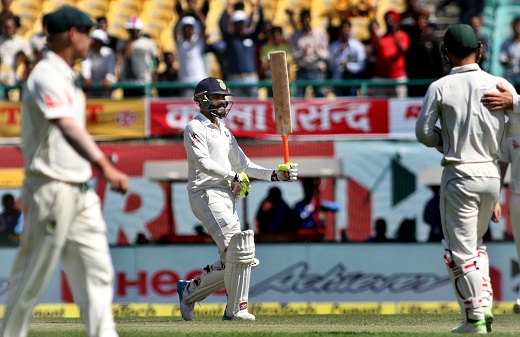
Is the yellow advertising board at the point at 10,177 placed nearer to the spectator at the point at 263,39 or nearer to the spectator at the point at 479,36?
the spectator at the point at 263,39

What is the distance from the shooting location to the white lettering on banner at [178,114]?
19.6 meters

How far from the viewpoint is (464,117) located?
830cm

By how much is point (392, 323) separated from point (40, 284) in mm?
4441

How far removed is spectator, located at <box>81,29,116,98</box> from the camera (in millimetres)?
20000

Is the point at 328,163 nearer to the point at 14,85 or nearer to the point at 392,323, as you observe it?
the point at 14,85

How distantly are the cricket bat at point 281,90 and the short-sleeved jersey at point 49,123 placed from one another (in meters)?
3.93

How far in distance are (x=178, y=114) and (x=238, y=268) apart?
30.1 ft

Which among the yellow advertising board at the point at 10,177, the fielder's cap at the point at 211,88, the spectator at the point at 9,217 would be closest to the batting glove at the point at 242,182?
the fielder's cap at the point at 211,88

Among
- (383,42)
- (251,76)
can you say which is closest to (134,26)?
(251,76)

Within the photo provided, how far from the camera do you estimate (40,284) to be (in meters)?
6.78

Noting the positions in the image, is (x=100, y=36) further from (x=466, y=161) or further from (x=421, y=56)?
(x=466, y=161)

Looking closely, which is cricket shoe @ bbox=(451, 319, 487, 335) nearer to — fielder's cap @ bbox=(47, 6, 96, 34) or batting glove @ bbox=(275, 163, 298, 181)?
batting glove @ bbox=(275, 163, 298, 181)

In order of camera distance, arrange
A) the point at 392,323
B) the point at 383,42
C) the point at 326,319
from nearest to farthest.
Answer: the point at 392,323 → the point at 326,319 → the point at 383,42

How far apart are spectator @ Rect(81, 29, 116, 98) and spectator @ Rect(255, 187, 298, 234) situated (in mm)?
4123
